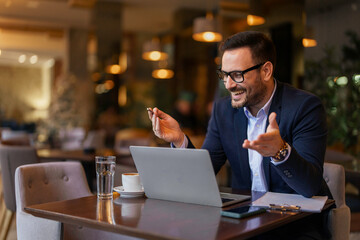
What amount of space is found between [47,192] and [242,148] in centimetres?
101

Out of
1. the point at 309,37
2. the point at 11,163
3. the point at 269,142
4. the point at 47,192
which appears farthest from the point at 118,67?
the point at 269,142

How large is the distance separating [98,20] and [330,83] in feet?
25.2

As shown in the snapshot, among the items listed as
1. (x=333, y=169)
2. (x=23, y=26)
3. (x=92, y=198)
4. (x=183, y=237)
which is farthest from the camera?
(x=23, y=26)

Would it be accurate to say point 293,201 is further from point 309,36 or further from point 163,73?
point 163,73

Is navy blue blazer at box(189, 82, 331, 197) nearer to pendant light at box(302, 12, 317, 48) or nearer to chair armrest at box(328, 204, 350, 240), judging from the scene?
chair armrest at box(328, 204, 350, 240)

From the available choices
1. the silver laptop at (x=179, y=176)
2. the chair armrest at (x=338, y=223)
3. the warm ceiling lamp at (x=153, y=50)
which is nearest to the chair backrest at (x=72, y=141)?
the warm ceiling lamp at (x=153, y=50)

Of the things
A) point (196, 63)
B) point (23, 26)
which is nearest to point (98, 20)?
point (196, 63)

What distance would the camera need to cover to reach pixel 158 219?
148 cm

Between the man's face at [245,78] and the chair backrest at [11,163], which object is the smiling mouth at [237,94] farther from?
the chair backrest at [11,163]

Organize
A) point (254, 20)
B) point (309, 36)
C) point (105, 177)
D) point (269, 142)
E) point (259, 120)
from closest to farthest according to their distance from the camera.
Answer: point (269, 142)
point (105, 177)
point (259, 120)
point (309, 36)
point (254, 20)

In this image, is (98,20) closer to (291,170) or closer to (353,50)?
(353,50)

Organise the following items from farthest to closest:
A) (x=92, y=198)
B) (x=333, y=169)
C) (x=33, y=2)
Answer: (x=33, y=2) → (x=333, y=169) → (x=92, y=198)

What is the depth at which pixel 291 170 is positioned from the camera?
1736 mm

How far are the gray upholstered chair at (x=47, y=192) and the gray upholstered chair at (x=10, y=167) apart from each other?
0.80 meters
